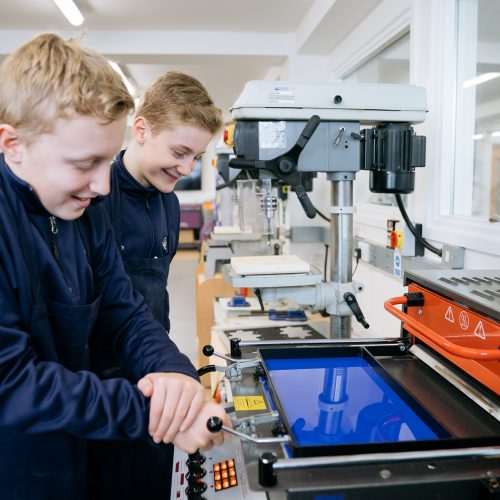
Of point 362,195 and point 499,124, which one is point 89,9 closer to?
point 362,195

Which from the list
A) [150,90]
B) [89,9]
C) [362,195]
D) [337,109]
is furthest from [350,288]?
[89,9]

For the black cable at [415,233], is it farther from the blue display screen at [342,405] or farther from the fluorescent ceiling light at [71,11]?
the fluorescent ceiling light at [71,11]

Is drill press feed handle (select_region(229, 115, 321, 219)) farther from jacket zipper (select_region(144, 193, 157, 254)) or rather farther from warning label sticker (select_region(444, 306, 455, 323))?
warning label sticker (select_region(444, 306, 455, 323))

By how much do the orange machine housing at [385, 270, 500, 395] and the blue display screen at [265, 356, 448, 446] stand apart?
0.11 metres

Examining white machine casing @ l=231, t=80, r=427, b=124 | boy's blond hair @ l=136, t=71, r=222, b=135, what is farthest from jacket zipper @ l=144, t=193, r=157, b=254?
white machine casing @ l=231, t=80, r=427, b=124

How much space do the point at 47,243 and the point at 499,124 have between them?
147cm

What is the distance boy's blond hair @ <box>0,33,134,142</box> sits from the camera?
2.09 ft

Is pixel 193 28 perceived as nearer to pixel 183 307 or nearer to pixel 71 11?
pixel 71 11

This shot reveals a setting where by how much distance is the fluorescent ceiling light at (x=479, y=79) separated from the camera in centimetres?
158

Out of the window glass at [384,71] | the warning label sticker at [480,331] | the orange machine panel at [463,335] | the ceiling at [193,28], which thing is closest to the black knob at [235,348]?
the orange machine panel at [463,335]

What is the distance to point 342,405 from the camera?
2.50 ft

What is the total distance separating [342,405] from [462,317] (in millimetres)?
250

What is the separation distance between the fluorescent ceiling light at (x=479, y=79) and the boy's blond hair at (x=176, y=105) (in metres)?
1.02

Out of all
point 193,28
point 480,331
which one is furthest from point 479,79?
point 193,28
